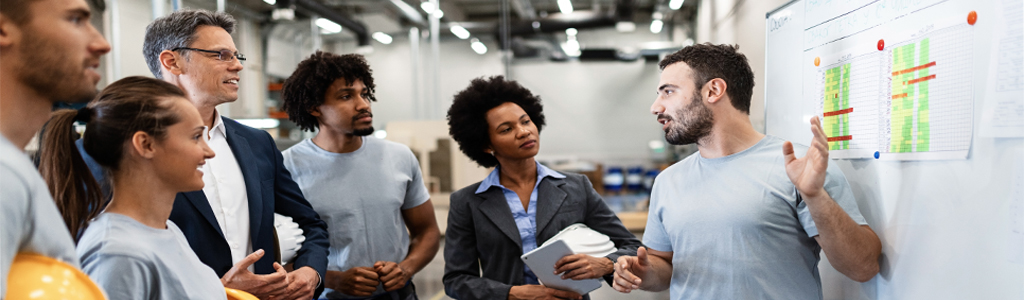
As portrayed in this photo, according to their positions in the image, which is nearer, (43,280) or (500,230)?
(43,280)

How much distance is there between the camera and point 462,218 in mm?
2010

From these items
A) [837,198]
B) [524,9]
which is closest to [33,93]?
[837,198]

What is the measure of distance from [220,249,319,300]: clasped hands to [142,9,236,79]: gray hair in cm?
72

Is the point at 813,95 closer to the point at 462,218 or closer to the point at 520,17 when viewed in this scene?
the point at 462,218

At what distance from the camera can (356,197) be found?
2.06 meters

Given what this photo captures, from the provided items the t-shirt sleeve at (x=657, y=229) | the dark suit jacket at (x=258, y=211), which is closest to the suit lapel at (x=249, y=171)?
the dark suit jacket at (x=258, y=211)

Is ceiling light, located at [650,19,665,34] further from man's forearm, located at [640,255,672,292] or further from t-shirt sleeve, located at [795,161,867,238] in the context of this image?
t-shirt sleeve, located at [795,161,867,238]

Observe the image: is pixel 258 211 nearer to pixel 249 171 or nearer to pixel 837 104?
pixel 249 171

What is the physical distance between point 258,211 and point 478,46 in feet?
24.0

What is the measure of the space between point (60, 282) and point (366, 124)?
1386 millimetres

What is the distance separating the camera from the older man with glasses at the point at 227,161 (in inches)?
60.5

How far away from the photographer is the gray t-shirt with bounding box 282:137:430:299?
2041 mm

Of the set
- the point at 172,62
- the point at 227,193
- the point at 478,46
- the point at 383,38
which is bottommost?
the point at 227,193

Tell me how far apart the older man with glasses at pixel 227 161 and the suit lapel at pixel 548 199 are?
713mm
